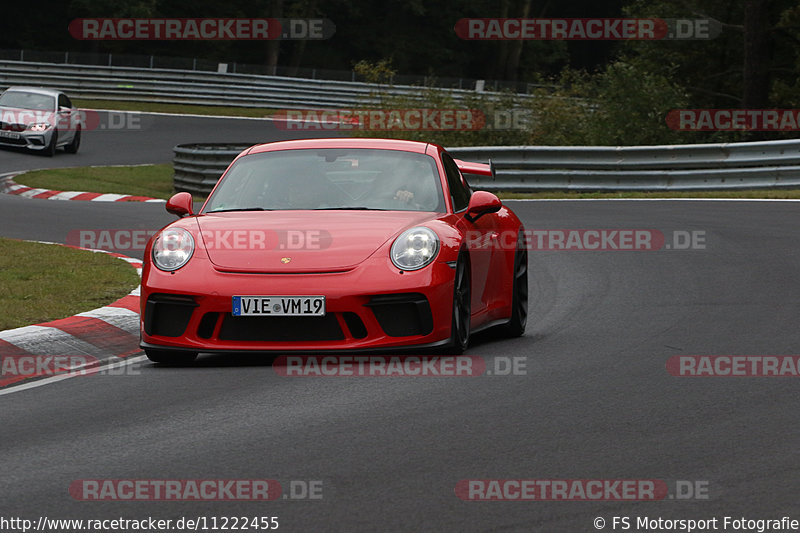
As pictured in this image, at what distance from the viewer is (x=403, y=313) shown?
7453 mm

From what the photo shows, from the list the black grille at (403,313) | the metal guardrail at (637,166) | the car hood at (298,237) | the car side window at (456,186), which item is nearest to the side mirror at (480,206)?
the car side window at (456,186)

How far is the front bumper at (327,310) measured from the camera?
736 cm

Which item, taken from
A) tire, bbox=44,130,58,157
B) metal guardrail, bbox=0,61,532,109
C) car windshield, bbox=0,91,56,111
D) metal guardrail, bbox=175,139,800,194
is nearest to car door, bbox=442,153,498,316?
metal guardrail, bbox=175,139,800,194

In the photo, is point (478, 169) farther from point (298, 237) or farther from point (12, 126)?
point (12, 126)

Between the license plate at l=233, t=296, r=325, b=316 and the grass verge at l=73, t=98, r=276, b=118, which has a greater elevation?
the grass verge at l=73, t=98, r=276, b=118

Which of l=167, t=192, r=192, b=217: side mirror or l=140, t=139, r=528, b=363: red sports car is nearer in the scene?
l=140, t=139, r=528, b=363: red sports car

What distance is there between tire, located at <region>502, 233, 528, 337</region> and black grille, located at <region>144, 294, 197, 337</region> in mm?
2347

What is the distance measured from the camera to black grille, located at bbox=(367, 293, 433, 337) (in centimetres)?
741

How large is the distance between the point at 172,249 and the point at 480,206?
191cm

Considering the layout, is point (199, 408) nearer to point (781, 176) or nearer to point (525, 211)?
point (525, 211)

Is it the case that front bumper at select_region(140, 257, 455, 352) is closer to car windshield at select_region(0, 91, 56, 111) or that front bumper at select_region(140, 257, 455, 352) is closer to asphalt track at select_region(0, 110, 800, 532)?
asphalt track at select_region(0, 110, 800, 532)

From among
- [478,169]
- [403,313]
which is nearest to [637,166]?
[478,169]

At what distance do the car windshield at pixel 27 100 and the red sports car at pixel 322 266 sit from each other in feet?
76.0

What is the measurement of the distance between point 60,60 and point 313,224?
134 ft
